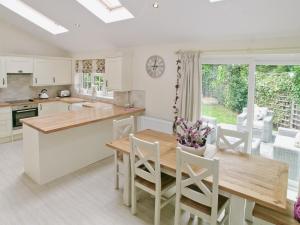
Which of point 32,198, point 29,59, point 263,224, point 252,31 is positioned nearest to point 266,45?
point 252,31

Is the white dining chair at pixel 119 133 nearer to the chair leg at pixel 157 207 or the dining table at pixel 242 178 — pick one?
the dining table at pixel 242 178

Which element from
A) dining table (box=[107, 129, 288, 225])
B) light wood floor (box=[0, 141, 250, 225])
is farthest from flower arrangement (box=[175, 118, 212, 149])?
light wood floor (box=[0, 141, 250, 225])

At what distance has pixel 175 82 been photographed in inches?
159

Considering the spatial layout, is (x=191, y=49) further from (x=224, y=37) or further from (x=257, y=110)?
(x=257, y=110)

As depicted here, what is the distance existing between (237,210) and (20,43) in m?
5.82

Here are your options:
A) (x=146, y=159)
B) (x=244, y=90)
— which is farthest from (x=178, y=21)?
(x=146, y=159)

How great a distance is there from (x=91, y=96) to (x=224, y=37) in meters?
3.73

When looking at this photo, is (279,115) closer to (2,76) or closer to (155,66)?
(155,66)

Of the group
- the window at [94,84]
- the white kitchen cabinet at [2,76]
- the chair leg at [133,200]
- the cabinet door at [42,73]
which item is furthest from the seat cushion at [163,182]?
the cabinet door at [42,73]

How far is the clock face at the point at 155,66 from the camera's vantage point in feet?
13.8

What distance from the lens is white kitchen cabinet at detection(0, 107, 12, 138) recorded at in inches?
185

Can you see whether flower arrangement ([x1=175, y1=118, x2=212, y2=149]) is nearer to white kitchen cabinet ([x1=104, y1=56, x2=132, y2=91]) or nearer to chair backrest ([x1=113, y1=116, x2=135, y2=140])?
chair backrest ([x1=113, y1=116, x2=135, y2=140])

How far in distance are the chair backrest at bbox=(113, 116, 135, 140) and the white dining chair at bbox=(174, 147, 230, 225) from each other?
1.28 meters

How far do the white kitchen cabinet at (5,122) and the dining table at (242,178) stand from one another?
3.37 metres
